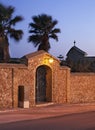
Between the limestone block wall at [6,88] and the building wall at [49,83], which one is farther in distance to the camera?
the building wall at [49,83]

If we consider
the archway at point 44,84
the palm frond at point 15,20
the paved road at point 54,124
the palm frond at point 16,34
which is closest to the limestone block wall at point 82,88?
the archway at point 44,84

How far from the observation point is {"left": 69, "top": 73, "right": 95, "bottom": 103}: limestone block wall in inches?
1280

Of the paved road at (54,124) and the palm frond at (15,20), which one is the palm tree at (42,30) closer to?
the palm frond at (15,20)

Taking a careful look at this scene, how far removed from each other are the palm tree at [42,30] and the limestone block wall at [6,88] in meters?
20.8

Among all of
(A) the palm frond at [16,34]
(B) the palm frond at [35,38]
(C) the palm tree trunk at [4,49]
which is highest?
(B) the palm frond at [35,38]

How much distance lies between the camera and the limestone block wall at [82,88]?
32.5 m

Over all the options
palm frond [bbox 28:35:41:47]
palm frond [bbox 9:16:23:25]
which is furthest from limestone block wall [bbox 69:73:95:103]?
palm frond [bbox 28:35:41:47]

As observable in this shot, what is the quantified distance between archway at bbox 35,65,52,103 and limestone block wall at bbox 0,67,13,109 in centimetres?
375

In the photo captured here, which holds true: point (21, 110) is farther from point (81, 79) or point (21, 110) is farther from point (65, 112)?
point (81, 79)

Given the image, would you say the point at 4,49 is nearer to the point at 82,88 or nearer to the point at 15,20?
the point at 15,20

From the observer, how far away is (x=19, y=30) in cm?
4069

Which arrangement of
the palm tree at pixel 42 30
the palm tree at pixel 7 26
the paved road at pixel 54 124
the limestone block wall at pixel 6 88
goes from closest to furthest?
the paved road at pixel 54 124 < the limestone block wall at pixel 6 88 < the palm tree at pixel 7 26 < the palm tree at pixel 42 30

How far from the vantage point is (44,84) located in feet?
102

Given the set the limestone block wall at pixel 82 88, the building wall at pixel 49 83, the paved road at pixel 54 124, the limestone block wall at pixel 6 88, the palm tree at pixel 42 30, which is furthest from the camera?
the palm tree at pixel 42 30
